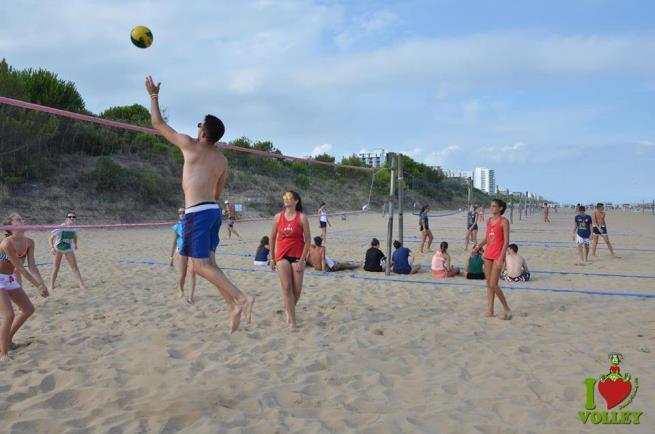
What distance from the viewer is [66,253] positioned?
20.5ft

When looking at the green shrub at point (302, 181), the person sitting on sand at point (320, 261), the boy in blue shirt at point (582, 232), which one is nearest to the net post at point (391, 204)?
the person sitting on sand at point (320, 261)

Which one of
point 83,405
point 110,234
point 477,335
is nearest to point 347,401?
point 83,405

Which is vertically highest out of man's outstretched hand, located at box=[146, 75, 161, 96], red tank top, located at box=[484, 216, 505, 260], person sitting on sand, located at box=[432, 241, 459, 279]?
man's outstretched hand, located at box=[146, 75, 161, 96]

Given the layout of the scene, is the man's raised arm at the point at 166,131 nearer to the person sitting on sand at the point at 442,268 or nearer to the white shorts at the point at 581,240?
the person sitting on sand at the point at 442,268

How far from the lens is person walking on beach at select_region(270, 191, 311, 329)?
A: 4.40 m

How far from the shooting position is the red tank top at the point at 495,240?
4.88 metres

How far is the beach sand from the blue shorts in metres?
0.77

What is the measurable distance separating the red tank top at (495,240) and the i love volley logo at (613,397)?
6.13ft

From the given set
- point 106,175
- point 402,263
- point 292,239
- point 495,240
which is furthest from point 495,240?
point 106,175

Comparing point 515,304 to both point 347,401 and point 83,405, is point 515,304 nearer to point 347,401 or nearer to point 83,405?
point 347,401

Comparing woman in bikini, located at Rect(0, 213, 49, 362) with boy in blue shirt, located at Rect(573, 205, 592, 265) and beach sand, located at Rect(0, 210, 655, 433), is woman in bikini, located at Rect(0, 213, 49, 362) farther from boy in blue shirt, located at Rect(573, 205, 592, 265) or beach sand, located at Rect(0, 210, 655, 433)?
boy in blue shirt, located at Rect(573, 205, 592, 265)

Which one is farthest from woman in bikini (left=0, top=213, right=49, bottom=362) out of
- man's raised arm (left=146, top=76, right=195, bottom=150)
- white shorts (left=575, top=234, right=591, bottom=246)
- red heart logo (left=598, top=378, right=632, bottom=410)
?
white shorts (left=575, top=234, right=591, bottom=246)

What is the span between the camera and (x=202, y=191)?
3053 mm

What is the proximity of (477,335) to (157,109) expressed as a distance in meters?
3.00
